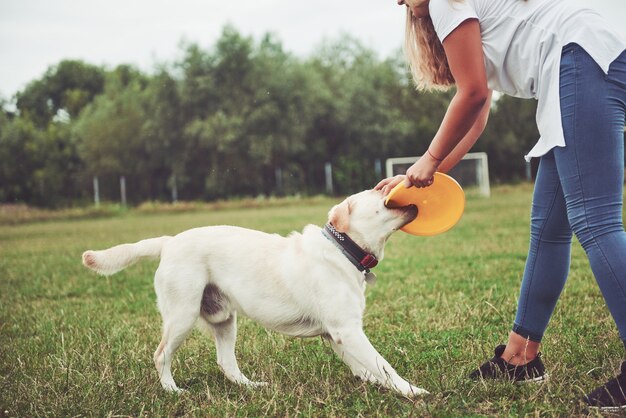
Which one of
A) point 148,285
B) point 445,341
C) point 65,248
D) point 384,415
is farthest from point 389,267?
point 65,248

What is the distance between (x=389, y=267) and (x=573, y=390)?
432 cm

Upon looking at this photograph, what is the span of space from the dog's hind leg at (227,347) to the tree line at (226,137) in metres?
26.2

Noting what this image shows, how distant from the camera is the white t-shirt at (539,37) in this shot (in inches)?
96.5

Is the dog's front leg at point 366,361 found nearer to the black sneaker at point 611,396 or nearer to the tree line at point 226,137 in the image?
the black sneaker at point 611,396

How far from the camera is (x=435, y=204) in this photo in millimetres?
3502

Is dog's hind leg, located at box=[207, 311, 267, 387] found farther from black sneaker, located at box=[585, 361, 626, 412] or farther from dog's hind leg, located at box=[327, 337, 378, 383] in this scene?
black sneaker, located at box=[585, 361, 626, 412]

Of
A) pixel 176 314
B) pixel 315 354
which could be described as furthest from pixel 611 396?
pixel 176 314

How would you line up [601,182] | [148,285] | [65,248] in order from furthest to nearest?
[65,248], [148,285], [601,182]

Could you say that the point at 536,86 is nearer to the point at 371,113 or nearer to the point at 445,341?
the point at 445,341

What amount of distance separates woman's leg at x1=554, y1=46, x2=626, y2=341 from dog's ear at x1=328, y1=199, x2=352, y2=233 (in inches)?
43.8

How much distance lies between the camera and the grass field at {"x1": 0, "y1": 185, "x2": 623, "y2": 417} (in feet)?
9.36

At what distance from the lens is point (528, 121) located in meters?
33.0

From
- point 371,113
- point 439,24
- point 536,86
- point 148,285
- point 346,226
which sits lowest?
point 148,285

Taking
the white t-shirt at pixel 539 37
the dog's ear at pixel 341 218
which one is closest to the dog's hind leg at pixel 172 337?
the dog's ear at pixel 341 218
